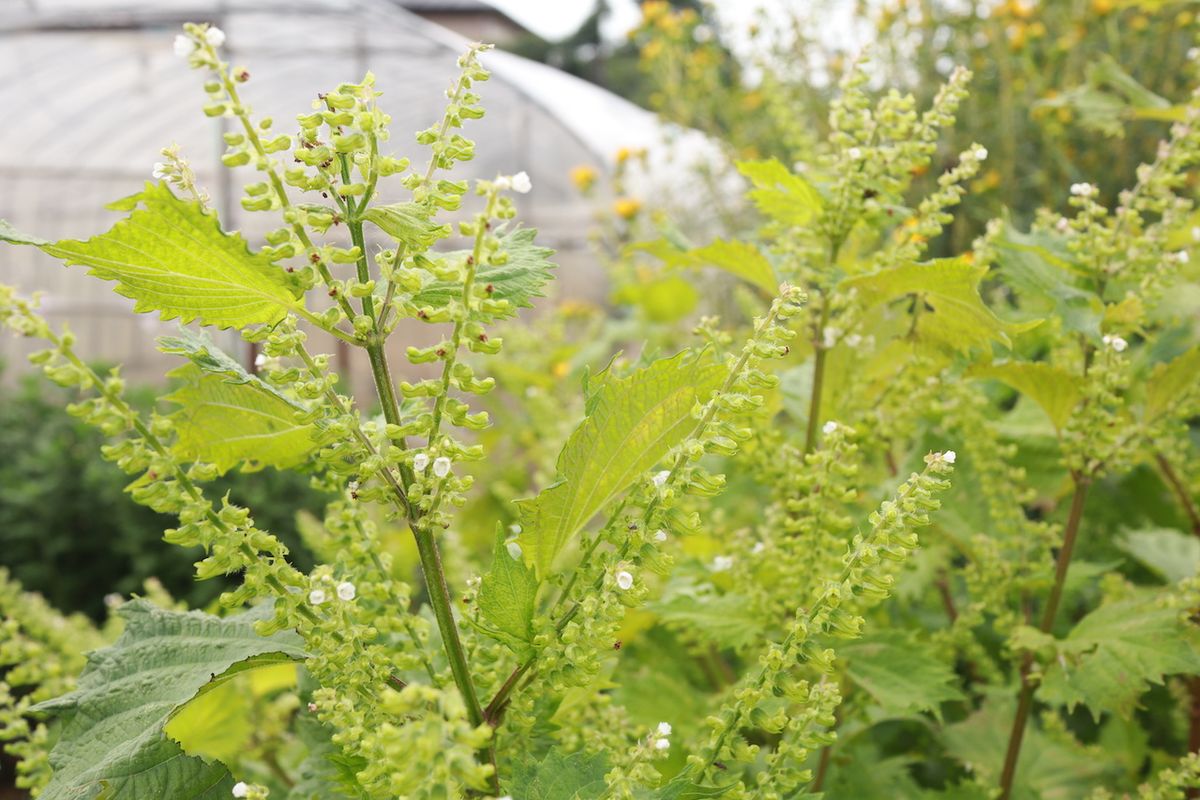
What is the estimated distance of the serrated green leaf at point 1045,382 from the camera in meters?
1.42

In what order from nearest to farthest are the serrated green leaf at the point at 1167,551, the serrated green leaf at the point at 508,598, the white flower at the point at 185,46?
the white flower at the point at 185,46
the serrated green leaf at the point at 508,598
the serrated green leaf at the point at 1167,551

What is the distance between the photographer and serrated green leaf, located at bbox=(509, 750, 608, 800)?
99cm

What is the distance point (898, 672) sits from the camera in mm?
1438

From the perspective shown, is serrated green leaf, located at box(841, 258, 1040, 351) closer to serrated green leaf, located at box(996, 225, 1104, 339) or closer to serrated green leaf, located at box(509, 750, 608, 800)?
serrated green leaf, located at box(996, 225, 1104, 339)

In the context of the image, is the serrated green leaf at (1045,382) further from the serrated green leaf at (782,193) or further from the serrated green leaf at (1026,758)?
the serrated green leaf at (1026,758)

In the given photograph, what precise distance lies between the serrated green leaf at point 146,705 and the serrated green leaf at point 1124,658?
1024mm

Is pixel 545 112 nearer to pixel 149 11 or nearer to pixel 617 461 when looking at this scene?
pixel 149 11

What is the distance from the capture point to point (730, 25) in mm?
4383

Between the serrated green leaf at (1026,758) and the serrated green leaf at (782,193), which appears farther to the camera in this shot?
the serrated green leaf at (1026,758)

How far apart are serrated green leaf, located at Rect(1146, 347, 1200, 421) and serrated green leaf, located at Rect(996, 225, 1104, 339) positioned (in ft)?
0.60

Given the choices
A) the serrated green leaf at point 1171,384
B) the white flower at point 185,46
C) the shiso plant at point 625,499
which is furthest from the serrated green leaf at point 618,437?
the serrated green leaf at point 1171,384

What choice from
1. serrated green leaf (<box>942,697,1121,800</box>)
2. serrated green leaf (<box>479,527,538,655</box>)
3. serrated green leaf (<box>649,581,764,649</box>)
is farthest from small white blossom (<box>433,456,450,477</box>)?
serrated green leaf (<box>942,697,1121,800</box>)

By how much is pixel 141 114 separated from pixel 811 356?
1018 centimetres

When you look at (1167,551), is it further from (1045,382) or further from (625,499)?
(625,499)
